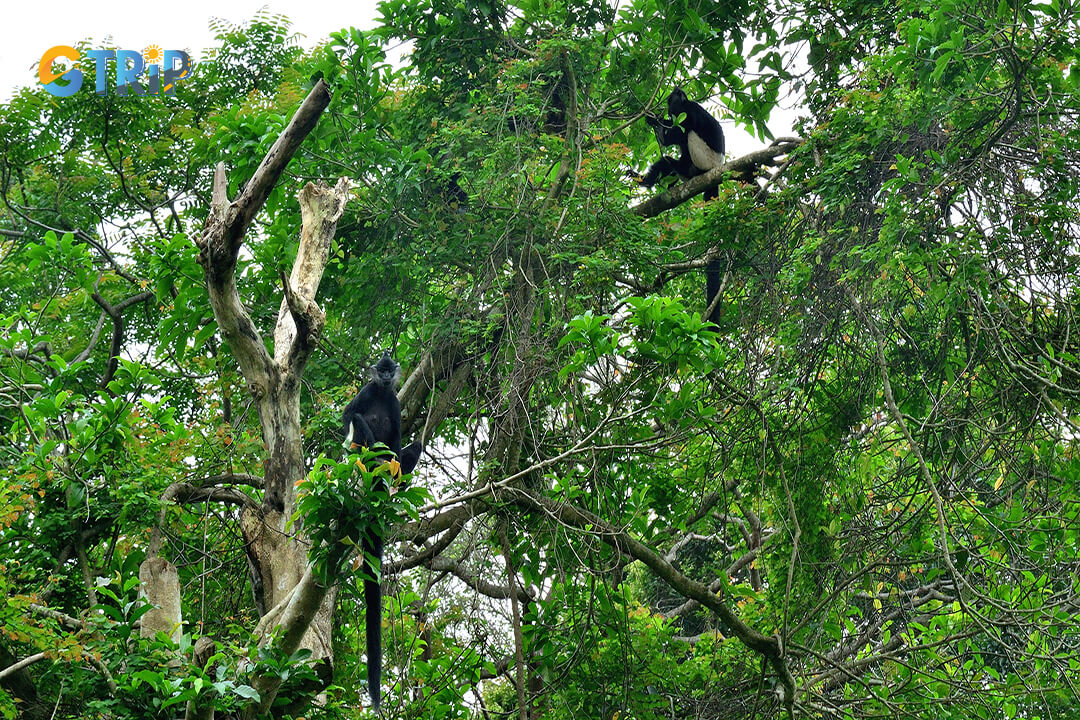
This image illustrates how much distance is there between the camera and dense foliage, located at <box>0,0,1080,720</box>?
4555mm

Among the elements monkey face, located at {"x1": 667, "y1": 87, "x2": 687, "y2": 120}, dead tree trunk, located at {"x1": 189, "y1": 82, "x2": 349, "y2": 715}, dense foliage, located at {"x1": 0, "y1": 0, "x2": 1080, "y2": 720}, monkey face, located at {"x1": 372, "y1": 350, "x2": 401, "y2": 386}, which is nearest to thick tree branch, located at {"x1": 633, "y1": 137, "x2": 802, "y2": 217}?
dense foliage, located at {"x1": 0, "y1": 0, "x2": 1080, "y2": 720}

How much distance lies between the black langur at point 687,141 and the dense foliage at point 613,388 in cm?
43

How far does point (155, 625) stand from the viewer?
447 centimetres

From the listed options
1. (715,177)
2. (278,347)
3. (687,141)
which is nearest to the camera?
(278,347)

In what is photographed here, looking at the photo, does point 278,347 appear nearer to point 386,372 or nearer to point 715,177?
point 386,372

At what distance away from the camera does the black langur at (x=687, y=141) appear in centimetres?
776

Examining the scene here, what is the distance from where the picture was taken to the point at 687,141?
26.5 feet

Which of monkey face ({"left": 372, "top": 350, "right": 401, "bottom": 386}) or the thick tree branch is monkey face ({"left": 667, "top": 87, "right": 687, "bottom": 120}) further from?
monkey face ({"left": 372, "top": 350, "right": 401, "bottom": 386})

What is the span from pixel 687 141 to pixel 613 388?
347 centimetres

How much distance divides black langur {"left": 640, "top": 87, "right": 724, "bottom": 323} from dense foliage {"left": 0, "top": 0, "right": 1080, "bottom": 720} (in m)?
0.43

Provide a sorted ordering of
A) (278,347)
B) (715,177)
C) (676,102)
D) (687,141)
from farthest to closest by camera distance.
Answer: (676,102), (687,141), (715,177), (278,347)

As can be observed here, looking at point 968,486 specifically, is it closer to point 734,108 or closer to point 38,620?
point 734,108

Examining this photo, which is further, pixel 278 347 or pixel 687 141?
pixel 687 141

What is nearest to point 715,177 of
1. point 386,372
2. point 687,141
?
point 687,141
